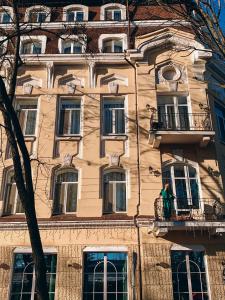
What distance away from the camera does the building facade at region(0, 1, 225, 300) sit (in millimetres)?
13797

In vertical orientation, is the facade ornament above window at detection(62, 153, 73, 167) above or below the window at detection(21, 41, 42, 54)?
below

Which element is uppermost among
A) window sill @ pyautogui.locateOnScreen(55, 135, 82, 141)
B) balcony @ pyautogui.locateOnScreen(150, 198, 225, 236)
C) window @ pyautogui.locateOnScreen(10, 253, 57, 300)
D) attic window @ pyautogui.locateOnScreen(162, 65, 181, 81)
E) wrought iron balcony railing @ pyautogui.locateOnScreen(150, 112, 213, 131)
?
attic window @ pyautogui.locateOnScreen(162, 65, 181, 81)

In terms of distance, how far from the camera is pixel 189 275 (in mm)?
13820

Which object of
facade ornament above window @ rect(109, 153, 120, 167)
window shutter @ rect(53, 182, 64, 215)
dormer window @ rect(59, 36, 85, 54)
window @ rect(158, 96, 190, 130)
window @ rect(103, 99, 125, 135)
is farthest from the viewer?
dormer window @ rect(59, 36, 85, 54)

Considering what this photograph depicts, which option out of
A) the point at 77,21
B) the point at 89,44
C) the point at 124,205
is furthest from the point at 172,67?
the point at 124,205

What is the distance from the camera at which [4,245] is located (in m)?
14.3

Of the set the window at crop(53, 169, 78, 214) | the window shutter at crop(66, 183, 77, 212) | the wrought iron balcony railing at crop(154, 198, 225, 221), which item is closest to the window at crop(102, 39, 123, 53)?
the window at crop(53, 169, 78, 214)

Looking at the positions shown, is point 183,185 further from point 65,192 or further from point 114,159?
point 65,192

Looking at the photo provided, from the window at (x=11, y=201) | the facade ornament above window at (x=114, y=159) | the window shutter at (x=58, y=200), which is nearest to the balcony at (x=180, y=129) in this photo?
the facade ornament above window at (x=114, y=159)

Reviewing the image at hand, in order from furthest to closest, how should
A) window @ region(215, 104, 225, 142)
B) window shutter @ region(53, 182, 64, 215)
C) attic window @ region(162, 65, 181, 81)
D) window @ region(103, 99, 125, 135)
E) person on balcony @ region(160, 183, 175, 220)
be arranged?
attic window @ region(162, 65, 181, 81) → window @ region(215, 104, 225, 142) → window @ region(103, 99, 125, 135) → window shutter @ region(53, 182, 64, 215) → person on balcony @ region(160, 183, 175, 220)

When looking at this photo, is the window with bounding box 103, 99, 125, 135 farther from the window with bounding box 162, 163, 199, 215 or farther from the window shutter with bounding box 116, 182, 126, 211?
the window with bounding box 162, 163, 199, 215

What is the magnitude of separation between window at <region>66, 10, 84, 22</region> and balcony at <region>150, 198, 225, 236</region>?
11307 millimetres

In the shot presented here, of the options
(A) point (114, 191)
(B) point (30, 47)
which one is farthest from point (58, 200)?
(B) point (30, 47)

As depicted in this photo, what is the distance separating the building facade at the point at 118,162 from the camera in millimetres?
13797
